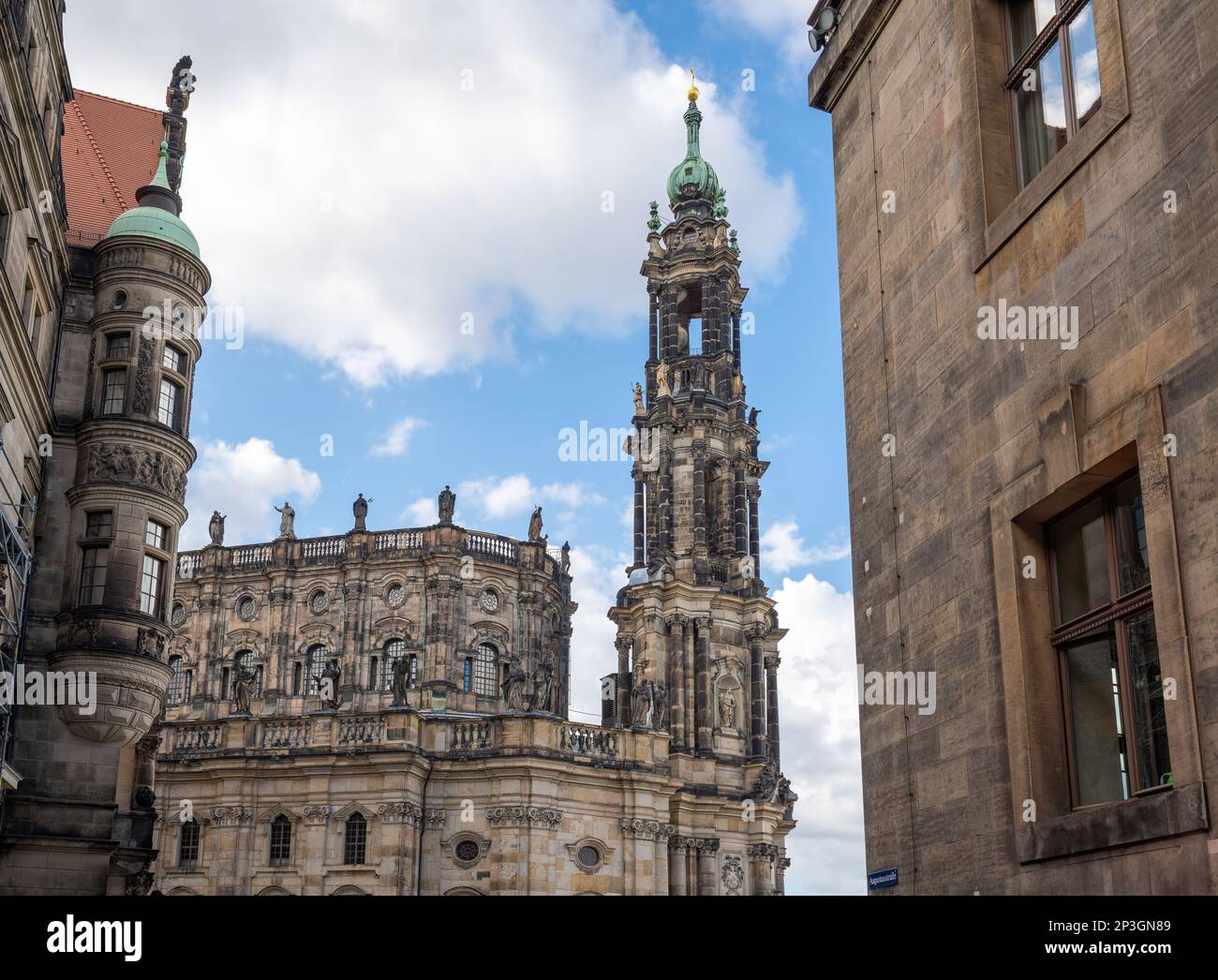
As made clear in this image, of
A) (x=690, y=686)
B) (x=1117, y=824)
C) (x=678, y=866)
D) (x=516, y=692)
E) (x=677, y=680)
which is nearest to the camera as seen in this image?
(x=1117, y=824)

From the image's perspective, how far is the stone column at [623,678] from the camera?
5159 cm

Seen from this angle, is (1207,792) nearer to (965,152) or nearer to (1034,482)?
(1034,482)

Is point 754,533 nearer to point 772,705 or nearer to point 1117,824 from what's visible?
point 772,705

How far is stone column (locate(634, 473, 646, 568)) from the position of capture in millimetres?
55625

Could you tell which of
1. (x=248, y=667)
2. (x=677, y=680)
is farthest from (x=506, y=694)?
(x=248, y=667)

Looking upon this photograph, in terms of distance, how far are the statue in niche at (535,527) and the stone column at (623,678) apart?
8.14 meters

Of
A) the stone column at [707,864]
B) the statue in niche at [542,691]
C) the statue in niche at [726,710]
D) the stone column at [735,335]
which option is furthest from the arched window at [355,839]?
the stone column at [735,335]

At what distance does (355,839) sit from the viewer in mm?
43688

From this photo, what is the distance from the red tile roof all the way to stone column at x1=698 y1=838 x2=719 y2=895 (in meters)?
30.9

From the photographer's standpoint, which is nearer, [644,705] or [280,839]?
[280,839]

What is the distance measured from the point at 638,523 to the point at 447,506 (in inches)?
333

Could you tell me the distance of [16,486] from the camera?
77.5 feet
